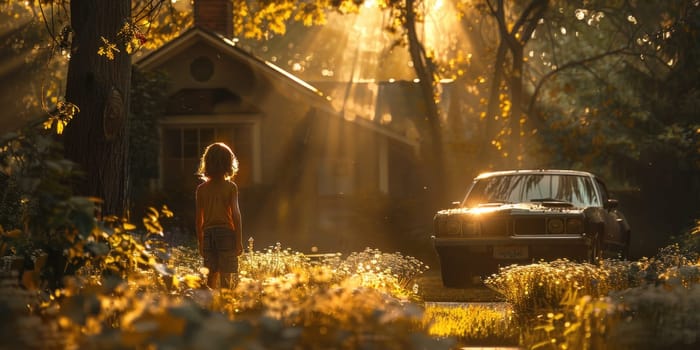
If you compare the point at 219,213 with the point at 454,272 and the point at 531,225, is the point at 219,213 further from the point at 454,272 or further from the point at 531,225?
the point at 454,272

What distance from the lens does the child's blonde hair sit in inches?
453

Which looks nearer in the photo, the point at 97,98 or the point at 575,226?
the point at 97,98

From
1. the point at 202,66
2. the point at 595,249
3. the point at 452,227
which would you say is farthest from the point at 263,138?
the point at 595,249

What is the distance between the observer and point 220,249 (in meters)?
11.6

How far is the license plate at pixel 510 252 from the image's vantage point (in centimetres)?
1659

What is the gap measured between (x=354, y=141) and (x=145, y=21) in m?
20.6

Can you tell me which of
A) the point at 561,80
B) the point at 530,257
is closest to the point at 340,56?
the point at 561,80

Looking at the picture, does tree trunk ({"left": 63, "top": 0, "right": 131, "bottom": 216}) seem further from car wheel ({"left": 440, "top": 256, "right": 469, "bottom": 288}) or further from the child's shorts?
car wheel ({"left": 440, "top": 256, "right": 469, "bottom": 288})

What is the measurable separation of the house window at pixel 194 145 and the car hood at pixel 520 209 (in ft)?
48.4

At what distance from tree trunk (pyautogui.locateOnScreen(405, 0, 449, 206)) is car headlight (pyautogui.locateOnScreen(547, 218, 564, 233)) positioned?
14.2 meters

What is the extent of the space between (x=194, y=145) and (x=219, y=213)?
66.3 feet

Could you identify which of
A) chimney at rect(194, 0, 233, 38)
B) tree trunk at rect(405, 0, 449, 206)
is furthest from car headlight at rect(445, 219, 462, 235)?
chimney at rect(194, 0, 233, 38)

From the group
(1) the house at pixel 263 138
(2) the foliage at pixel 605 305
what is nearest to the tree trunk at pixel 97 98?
(2) the foliage at pixel 605 305

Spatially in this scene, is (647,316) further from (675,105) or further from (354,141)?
(675,105)
